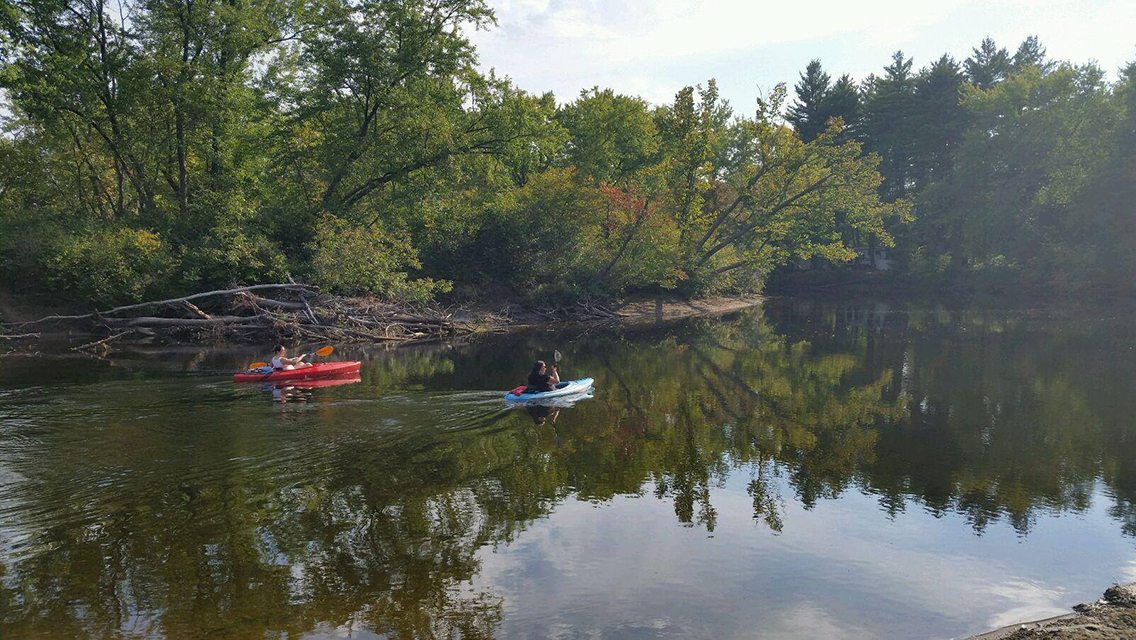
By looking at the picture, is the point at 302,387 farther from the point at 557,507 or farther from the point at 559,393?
the point at 557,507

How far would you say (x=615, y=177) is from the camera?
151 ft

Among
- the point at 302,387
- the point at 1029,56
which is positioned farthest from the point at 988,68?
the point at 302,387

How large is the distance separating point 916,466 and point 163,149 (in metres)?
32.0

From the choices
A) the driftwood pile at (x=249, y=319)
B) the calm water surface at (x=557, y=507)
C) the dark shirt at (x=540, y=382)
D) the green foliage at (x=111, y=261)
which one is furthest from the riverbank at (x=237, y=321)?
the dark shirt at (x=540, y=382)

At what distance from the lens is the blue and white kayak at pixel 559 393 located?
1786 cm

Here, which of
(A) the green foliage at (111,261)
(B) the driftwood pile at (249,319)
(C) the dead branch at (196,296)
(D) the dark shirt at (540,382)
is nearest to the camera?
(D) the dark shirt at (540,382)

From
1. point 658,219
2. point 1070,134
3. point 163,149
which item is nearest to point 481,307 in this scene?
point 658,219

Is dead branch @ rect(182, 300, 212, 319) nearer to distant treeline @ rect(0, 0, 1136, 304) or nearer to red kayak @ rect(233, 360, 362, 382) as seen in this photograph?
distant treeline @ rect(0, 0, 1136, 304)

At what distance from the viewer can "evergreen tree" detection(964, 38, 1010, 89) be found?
6384 cm

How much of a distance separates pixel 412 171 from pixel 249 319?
10.3 metres

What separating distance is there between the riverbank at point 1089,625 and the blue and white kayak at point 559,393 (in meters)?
11.7

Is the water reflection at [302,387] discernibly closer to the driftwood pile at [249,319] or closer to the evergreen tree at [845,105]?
the driftwood pile at [249,319]

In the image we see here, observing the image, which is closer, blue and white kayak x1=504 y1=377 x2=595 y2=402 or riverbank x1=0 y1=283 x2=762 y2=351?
blue and white kayak x1=504 y1=377 x2=595 y2=402

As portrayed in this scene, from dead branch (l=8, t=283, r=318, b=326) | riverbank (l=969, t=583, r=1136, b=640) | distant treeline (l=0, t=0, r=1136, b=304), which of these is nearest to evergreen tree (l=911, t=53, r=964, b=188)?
distant treeline (l=0, t=0, r=1136, b=304)
